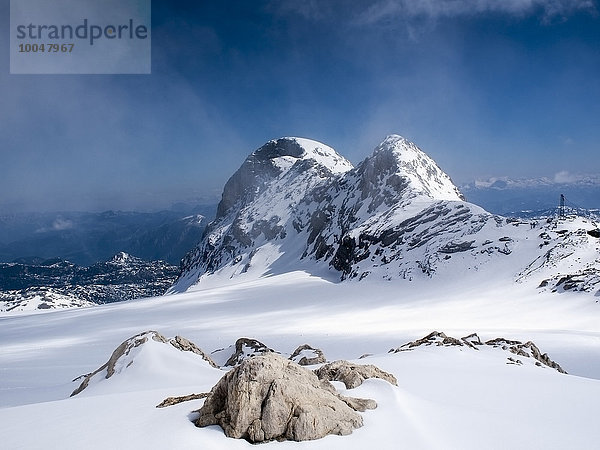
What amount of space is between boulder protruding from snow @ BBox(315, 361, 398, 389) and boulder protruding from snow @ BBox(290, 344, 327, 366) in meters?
6.48

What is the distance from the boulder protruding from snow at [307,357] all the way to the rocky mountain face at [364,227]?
96.2ft

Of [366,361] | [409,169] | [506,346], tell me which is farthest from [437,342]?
[409,169]

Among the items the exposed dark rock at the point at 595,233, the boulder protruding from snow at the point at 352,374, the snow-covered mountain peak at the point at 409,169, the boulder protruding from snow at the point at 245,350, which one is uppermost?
the snow-covered mountain peak at the point at 409,169

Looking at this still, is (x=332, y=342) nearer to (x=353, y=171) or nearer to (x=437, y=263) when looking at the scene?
(x=437, y=263)

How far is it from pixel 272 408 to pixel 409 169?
265 ft

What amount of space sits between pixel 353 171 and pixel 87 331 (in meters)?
74.8

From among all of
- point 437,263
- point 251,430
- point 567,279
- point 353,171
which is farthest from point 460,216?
point 251,430

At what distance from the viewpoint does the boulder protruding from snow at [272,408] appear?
7.08 m

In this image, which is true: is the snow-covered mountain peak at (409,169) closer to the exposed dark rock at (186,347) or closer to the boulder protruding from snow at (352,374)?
the exposed dark rock at (186,347)

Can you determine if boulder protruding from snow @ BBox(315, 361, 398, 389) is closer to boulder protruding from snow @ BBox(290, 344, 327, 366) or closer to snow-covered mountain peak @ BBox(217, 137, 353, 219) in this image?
boulder protruding from snow @ BBox(290, 344, 327, 366)

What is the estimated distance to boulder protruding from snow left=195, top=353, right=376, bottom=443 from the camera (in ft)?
23.2

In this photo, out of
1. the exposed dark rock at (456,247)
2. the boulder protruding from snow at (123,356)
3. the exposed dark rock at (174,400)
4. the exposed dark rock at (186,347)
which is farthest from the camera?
the exposed dark rock at (456,247)

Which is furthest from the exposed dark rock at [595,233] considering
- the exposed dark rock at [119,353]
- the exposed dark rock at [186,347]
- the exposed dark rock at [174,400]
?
the exposed dark rock at [174,400]

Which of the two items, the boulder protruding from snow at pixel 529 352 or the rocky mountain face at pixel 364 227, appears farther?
the rocky mountain face at pixel 364 227
